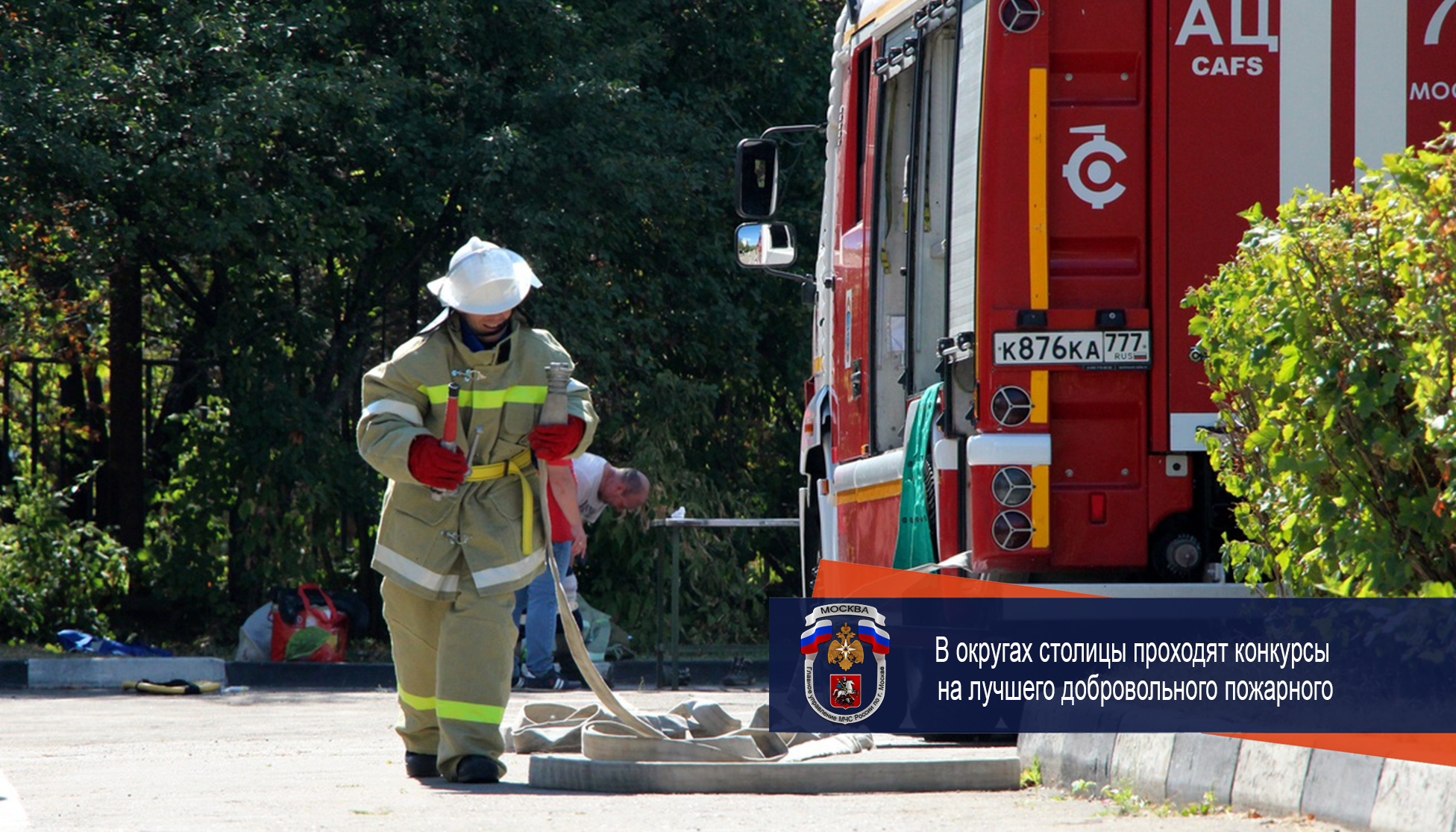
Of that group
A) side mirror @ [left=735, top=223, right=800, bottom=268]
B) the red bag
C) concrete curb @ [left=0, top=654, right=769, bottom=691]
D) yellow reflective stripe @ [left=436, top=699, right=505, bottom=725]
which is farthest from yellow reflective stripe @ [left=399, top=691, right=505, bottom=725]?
the red bag

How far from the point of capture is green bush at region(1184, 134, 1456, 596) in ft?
15.5

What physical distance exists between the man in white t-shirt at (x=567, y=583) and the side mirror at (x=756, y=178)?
191 centimetres

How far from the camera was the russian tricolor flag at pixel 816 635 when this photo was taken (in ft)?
21.9

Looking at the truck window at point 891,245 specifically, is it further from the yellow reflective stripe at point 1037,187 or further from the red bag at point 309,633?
the red bag at point 309,633

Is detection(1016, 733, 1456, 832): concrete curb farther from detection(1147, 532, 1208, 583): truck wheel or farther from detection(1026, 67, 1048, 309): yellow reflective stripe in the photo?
detection(1026, 67, 1048, 309): yellow reflective stripe

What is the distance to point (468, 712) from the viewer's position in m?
6.45

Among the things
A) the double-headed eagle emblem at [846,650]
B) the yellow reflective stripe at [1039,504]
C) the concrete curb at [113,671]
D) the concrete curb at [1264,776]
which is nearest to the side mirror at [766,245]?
the yellow reflective stripe at [1039,504]

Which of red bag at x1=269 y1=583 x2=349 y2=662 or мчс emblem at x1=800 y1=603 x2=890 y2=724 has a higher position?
мчс emblem at x1=800 y1=603 x2=890 y2=724

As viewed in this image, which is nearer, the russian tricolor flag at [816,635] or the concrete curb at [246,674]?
the russian tricolor flag at [816,635]

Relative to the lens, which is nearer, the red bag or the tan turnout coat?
the tan turnout coat

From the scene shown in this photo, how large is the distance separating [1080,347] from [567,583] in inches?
207

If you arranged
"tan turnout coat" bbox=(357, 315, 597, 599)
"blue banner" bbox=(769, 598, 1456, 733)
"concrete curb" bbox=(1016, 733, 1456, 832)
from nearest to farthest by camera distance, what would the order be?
"concrete curb" bbox=(1016, 733, 1456, 832)
"blue banner" bbox=(769, 598, 1456, 733)
"tan turnout coat" bbox=(357, 315, 597, 599)

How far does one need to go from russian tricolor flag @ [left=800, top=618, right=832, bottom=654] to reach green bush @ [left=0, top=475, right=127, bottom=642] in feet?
30.9

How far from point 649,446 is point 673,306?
1274mm
